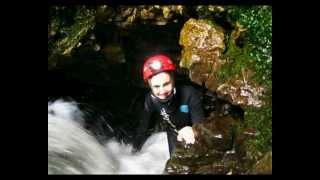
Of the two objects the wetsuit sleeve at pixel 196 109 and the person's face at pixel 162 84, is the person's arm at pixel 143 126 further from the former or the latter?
the wetsuit sleeve at pixel 196 109

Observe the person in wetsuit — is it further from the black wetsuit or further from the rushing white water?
the rushing white water

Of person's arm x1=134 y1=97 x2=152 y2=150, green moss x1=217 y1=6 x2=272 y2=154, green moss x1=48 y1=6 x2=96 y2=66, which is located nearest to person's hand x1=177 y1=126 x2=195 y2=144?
person's arm x1=134 y1=97 x2=152 y2=150

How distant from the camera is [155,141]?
5.48m

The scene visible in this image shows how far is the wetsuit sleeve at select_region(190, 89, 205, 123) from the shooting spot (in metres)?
5.37

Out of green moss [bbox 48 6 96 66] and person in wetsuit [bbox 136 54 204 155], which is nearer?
person in wetsuit [bbox 136 54 204 155]

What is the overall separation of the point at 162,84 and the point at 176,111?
0.93 feet

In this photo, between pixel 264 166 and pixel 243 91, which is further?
pixel 243 91

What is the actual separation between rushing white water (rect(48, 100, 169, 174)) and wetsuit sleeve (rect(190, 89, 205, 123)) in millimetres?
333

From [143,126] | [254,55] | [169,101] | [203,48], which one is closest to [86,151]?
[143,126]

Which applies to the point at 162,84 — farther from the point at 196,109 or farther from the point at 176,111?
the point at 196,109

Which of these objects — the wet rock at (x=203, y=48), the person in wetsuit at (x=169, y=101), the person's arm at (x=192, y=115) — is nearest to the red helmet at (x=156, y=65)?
the person in wetsuit at (x=169, y=101)

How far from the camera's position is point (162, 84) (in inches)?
212
